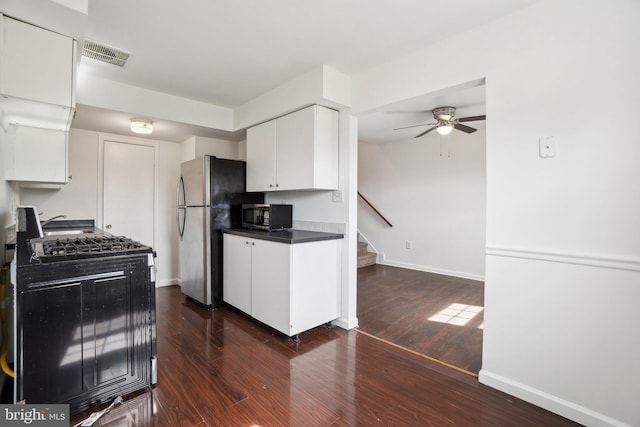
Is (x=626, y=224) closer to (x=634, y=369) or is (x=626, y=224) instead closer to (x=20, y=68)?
(x=634, y=369)

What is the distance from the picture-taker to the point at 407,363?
2.19m

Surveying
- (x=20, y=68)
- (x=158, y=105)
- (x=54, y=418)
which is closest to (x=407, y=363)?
(x=54, y=418)

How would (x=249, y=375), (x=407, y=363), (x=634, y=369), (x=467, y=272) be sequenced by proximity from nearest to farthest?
A: (x=634, y=369) < (x=249, y=375) < (x=407, y=363) < (x=467, y=272)

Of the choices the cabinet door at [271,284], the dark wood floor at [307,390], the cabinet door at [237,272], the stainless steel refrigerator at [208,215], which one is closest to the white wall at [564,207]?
the dark wood floor at [307,390]

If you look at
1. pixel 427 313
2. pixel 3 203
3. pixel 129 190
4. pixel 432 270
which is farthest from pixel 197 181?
pixel 432 270

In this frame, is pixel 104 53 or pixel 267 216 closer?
pixel 104 53

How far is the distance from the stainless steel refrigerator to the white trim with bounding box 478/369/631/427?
2.75 meters

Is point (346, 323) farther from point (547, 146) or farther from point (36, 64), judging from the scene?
point (36, 64)

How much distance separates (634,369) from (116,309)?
110 inches

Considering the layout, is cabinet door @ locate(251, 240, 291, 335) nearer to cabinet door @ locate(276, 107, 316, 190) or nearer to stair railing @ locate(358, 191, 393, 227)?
cabinet door @ locate(276, 107, 316, 190)

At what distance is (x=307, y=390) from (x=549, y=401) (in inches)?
55.3

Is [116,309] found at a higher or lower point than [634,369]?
higher

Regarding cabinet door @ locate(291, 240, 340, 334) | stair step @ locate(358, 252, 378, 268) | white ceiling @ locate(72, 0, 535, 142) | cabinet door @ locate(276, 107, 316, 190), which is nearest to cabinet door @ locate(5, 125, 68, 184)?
white ceiling @ locate(72, 0, 535, 142)

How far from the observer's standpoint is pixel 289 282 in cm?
247
